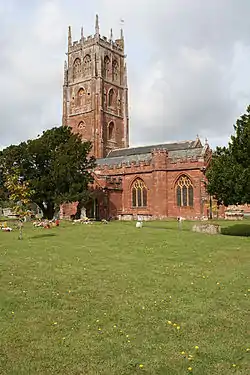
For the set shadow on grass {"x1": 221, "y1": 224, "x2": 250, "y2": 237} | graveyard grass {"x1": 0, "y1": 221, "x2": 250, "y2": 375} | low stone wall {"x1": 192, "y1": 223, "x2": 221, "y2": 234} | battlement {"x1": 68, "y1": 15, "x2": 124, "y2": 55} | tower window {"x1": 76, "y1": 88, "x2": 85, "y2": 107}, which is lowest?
graveyard grass {"x1": 0, "y1": 221, "x2": 250, "y2": 375}

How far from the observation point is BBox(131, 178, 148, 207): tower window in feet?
164

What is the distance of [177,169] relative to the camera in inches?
1836

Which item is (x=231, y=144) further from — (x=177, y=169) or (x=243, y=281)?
(x=177, y=169)

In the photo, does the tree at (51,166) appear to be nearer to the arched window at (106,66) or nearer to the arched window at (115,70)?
the arched window at (106,66)

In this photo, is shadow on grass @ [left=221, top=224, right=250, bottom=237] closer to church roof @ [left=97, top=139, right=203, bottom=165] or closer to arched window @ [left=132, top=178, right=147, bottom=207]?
church roof @ [left=97, top=139, right=203, bottom=165]

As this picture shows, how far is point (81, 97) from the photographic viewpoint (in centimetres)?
7594

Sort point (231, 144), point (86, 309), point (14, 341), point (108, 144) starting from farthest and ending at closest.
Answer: point (108, 144) → point (231, 144) → point (86, 309) → point (14, 341)

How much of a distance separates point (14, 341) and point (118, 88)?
247 ft

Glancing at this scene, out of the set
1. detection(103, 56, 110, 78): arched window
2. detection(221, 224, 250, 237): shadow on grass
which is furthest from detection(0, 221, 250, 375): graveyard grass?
detection(103, 56, 110, 78): arched window

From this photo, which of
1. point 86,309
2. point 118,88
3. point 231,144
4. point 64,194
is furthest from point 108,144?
point 86,309

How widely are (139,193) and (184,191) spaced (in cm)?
676

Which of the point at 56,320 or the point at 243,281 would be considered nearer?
the point at 56,320

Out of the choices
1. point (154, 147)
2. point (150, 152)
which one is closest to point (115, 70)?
point (154, 147)

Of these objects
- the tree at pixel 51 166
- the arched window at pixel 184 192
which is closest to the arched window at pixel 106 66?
the arched window at pixel 184 192
